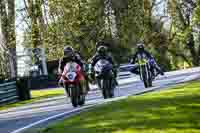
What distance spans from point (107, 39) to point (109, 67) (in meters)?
30.0

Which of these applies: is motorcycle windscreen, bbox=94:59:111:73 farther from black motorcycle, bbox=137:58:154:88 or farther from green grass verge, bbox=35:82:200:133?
green grass verge, bbox=35:82:200:133

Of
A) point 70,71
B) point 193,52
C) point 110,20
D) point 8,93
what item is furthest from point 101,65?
point 193,52

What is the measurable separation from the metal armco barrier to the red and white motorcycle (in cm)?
1141

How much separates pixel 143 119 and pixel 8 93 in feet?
63.5

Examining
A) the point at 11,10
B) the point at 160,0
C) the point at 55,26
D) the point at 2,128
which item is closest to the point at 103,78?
the point at 2,128

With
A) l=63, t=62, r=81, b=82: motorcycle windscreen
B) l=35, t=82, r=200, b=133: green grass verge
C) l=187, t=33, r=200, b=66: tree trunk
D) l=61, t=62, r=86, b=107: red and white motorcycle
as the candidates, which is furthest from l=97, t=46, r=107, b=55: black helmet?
l=187, t=33, r=200, b=66: tree trunk

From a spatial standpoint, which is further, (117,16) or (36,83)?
(117,16)

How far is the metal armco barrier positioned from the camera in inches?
1132

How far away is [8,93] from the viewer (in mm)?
29328

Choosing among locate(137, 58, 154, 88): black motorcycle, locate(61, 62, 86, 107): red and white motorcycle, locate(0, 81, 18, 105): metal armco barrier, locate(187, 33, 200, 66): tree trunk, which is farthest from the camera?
locate(187, 33, 200, 66): tree trunk

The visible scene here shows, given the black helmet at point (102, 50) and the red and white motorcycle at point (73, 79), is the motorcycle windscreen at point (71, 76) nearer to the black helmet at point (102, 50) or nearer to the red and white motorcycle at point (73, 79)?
the red and white motorcycle at point (73, 79)

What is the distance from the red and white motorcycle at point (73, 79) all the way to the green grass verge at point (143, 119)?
13.2 ft

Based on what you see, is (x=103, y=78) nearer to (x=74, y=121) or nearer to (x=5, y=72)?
(x=74, y=121)

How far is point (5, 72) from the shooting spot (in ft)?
157
